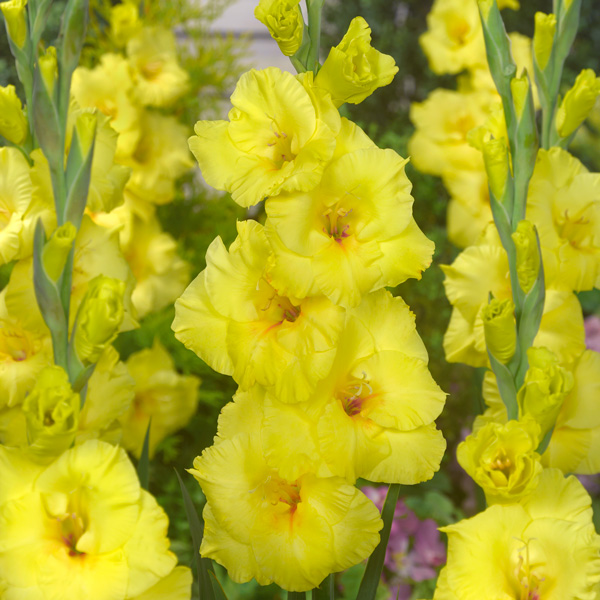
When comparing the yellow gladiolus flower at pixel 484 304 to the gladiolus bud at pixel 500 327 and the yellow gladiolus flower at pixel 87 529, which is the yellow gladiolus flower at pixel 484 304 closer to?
the gladiolus bud at pixel 500 327

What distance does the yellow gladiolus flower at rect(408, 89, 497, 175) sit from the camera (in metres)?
1.36

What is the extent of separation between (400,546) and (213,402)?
527 millimetres

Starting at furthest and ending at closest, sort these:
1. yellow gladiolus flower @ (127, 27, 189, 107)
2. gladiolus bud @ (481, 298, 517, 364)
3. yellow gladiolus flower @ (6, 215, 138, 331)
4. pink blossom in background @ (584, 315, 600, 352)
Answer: pink blossom in background @ (584, 315, 600, 352)
yellow gladiolus flower @ (127, 27, 189, 107)
yellow gladiolus flower @ (6, 215, 138, 331)
gladiolus bud @ (481, 298, 517, 364)

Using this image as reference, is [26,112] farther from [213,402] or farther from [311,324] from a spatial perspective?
[213,402]

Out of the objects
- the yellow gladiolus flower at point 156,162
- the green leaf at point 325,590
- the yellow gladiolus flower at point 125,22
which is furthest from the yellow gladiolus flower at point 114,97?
the green leaf at point 325,590

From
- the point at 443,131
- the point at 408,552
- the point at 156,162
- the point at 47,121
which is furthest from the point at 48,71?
the point at 408,552

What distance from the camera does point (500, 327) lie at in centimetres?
69

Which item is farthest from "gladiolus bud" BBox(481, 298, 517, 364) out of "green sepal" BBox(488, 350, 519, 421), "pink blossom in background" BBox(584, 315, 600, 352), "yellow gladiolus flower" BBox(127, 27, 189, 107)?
"pink blossom in background" BBox(584, 315, 600, 352)

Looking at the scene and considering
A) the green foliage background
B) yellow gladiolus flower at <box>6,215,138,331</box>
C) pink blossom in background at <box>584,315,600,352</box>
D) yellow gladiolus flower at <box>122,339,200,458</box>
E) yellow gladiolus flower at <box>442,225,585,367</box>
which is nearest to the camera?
yellow gladiolus flower at <box>6,215,138,331</box>

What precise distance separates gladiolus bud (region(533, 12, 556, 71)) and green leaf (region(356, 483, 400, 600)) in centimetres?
50

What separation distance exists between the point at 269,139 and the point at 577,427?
48cm

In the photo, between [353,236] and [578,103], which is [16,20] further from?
[578,103]

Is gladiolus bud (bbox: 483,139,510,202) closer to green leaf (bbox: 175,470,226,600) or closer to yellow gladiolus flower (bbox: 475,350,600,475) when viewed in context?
yellow gladiolus flower (bbox: 475,350,600,475)

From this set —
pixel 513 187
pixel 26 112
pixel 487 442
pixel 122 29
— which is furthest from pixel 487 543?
pixel 122 29
